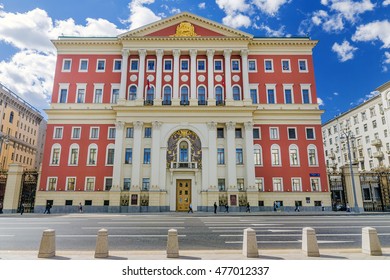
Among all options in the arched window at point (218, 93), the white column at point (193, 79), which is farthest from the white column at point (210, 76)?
the white column at point (193, 79)

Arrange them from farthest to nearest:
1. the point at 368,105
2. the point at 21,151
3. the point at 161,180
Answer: the point at 21,151 < the point at 368,105 < the point at 161,180

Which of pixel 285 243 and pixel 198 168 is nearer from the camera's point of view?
pixel 285 243

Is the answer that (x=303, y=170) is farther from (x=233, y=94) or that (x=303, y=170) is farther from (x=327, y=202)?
(x=233, y=94)

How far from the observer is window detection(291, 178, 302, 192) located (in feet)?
116

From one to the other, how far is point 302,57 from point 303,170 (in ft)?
58.0

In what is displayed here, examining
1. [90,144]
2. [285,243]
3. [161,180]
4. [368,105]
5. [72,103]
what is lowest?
[285,243]

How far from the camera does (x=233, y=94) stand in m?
38.5

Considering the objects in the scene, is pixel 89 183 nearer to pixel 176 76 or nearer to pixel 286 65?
pixel 176 76

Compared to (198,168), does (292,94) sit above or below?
above

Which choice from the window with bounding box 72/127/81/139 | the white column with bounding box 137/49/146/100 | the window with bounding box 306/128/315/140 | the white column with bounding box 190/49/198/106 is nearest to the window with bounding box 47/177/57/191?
the window with bounding box 72/127/81/139

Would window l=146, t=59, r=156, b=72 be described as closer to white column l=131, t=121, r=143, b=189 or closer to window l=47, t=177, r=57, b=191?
white column l=131, t=121, r=143, b=189

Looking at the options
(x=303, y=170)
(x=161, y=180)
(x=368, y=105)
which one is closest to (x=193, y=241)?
(x=161, y=180)

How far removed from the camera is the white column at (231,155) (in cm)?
3441

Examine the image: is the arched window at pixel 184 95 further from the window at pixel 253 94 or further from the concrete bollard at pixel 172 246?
the concrete bollard at pixel 172 246
